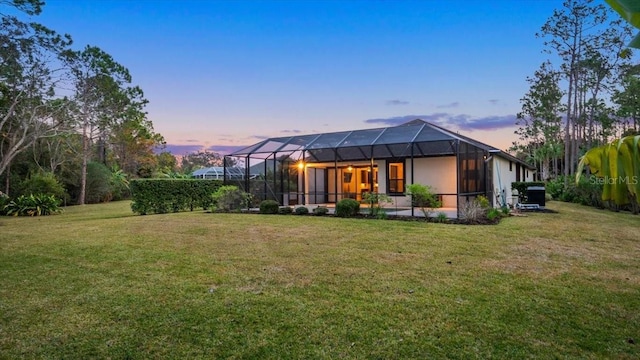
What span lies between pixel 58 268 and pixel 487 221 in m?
9.86

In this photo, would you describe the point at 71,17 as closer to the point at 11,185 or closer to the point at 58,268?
the point at 11,185

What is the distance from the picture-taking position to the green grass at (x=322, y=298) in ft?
9.65

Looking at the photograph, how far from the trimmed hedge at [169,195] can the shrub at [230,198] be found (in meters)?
1.70

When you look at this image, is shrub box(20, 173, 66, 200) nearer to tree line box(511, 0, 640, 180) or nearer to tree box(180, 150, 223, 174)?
tree line box(511, 0, 640, 180)

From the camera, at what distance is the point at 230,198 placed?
1410 cm

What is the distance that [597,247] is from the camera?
683cm

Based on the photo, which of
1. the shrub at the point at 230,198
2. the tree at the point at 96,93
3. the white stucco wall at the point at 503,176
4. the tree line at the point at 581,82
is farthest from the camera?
the tree line at the point at 581,82

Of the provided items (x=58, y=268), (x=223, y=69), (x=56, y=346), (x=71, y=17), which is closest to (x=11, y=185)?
(x=71, y=17)

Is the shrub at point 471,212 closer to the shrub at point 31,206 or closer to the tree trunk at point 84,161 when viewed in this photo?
the shrub at point 31,206

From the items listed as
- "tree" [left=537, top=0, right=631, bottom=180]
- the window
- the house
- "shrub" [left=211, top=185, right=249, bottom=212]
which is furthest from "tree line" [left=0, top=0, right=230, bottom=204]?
"tree" [left=537, top=0, right=631, bottom=180]

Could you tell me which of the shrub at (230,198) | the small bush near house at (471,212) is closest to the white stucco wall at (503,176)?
the small bush near house at (471,212)

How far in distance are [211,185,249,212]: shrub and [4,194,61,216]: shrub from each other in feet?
27.6

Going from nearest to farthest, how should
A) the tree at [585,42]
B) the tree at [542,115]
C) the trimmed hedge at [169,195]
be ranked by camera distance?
the trimmed hedge at [169,195], the tree at [585,42], the tree at [542,115]

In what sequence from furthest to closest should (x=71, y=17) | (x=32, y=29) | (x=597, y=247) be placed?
(x=32, y=29) < (x=71, y=17) < (x=597, y=247)
